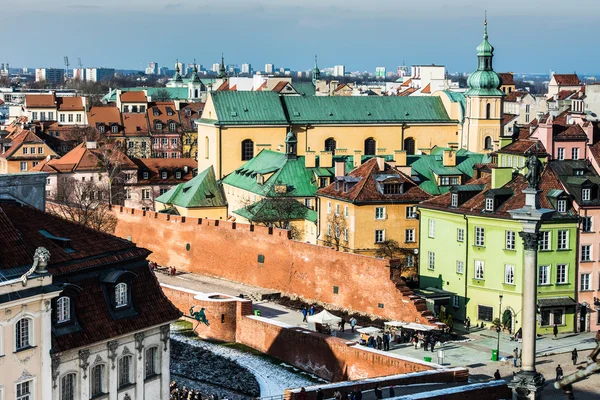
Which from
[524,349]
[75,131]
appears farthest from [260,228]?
[75,131]

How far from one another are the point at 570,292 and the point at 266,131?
31.2 meters

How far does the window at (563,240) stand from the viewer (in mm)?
51125

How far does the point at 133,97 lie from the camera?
458ft

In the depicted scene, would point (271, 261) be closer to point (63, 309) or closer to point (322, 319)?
point (322, 319)

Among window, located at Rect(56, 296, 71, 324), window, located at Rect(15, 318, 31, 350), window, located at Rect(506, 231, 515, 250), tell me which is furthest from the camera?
window, located at Rect(506, 231, 515, 250)

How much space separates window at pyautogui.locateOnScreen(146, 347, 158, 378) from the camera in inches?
1337

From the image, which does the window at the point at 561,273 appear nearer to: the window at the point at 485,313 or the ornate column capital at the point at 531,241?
the window at the point at 485,313

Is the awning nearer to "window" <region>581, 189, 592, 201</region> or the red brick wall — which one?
→ "window" <region>581, 189, 592, 201</region>

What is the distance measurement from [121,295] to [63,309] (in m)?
2.22

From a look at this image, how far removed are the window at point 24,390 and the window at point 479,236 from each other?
25991 mm

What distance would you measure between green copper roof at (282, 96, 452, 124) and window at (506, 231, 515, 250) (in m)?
30.8

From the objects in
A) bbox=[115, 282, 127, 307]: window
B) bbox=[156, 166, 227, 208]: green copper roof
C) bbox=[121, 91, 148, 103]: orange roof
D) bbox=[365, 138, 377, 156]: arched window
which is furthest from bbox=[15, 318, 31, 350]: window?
bbox=[121, 91, 148, 103]: orange roof

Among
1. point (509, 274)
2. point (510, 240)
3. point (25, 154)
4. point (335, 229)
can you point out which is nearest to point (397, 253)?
point (335, 229)

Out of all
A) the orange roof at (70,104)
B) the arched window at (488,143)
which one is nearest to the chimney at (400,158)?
the arched window at (488,143)
